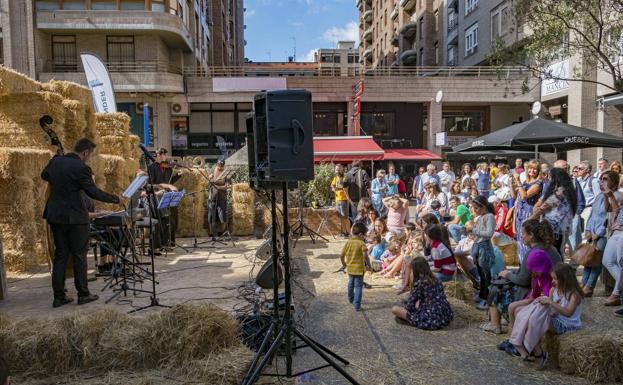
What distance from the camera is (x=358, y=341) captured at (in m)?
4.88

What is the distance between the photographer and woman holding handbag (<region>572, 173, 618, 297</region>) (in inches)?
250

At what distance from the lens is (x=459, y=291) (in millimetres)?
6297

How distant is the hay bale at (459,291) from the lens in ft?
20.6

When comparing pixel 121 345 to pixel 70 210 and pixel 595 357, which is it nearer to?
pixel 70 210

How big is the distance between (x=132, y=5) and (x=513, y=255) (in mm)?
25481

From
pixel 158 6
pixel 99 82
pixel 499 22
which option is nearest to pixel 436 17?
pixel 499 22

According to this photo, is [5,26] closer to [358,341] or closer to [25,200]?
[25,200]

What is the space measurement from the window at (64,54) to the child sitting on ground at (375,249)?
2414 cm

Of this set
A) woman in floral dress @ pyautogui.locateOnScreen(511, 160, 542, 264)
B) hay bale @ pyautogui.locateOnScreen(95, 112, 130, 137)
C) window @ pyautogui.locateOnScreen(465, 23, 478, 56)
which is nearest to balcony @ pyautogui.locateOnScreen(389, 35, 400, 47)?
window @ pyautogui.locateOnScreen(465, 23, 478, 56)

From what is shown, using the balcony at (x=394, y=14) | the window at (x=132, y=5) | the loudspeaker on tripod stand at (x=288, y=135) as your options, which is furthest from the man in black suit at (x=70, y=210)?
the balcony at (x=394, y=14)

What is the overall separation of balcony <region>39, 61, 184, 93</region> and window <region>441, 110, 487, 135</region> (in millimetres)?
18006

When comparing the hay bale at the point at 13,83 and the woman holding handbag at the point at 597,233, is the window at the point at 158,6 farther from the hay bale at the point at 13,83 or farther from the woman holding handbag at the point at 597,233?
the woman holding handbag at the point at 597,233

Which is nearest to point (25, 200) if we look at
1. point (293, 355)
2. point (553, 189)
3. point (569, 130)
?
point (293, 355)

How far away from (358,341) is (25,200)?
6298mm
